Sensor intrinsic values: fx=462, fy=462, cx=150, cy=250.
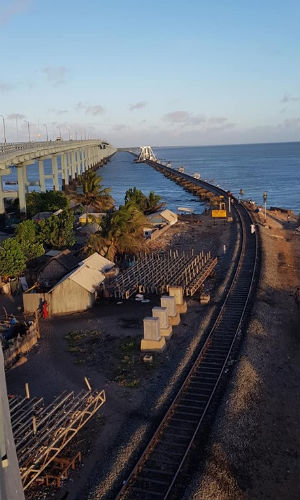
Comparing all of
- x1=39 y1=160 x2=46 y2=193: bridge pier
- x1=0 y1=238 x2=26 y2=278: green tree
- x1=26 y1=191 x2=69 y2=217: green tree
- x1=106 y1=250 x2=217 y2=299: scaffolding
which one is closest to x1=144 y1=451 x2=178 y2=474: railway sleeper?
x1=106 y1=250 x2=217 y2=299: scaffolding

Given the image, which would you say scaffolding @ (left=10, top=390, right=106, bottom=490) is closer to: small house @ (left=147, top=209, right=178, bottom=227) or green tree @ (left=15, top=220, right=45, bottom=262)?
green tree @ (left=15, top=220, right=45, bottom=262)

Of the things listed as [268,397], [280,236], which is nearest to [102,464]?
[268,397]

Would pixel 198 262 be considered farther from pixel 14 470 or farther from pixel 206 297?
pixel 14 470

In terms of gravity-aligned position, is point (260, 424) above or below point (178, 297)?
below

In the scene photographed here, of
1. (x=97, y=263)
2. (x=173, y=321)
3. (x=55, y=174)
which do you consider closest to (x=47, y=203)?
(x=97, y=263)

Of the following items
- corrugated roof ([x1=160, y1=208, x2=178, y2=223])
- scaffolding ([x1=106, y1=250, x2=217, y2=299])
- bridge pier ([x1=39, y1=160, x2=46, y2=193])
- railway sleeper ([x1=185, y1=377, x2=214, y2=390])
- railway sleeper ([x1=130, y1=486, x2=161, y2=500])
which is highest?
bridge pier ([x1=39, y1=160, x2=46, y2=193])

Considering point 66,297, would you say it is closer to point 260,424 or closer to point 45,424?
point 45,424

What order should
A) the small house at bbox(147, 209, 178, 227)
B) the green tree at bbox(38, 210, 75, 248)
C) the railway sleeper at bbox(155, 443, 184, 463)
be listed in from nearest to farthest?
the railway sleeper at bbox(155, 443, 184, 463) → the green tree at bbox(38, 210, 75, 248) → the small house at bbox(147, 209, 178, 227)
